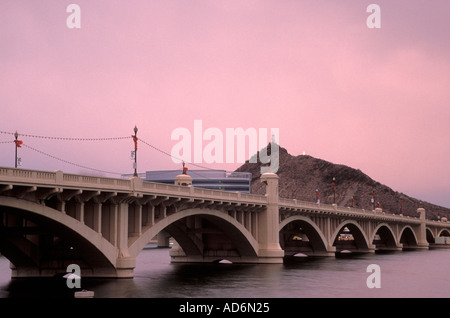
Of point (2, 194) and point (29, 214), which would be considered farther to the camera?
point (29, 214)

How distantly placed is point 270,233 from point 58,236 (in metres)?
37.3

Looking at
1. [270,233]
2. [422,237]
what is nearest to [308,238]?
[270,233]

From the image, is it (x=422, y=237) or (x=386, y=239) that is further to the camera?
(x=422, y=237)

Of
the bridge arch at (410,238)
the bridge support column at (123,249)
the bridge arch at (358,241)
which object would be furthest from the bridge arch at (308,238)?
the bridge arch at (410,238)

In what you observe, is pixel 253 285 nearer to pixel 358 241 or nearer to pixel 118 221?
pixel 118 221

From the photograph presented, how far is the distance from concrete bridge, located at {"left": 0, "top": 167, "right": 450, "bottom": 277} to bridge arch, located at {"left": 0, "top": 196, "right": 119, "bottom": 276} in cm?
7

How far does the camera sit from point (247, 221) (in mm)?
80125

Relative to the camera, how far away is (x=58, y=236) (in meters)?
50.7

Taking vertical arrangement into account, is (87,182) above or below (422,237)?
above

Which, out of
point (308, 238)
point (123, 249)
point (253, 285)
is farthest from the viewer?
point (308, 238)

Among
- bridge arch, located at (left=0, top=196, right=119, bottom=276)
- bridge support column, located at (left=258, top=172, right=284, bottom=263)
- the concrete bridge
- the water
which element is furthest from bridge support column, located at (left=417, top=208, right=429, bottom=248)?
bridge arch, located at (left=0, top=196, right=119, bottom=276)

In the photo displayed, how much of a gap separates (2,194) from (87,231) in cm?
885

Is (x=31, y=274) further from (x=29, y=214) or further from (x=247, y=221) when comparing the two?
(x=247, y=221)
